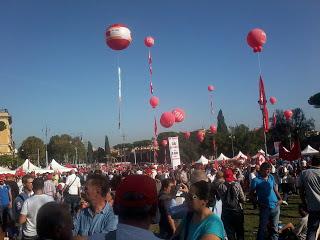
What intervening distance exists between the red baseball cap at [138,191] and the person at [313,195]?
5.74 meters

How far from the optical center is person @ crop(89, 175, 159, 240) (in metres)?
2.45

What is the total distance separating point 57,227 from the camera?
264 centimetres

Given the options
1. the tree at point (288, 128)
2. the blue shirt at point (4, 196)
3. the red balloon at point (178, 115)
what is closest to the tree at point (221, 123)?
the tree at point (288, 128)

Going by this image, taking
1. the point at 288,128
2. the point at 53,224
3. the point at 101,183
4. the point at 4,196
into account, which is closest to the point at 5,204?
the point at 4,196

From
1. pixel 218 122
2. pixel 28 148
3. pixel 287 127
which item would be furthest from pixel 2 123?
pixel 287 127

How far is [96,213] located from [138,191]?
88.4 inches

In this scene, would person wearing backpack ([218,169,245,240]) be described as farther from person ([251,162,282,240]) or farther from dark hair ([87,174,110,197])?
dark hair ([87,174,110,197])

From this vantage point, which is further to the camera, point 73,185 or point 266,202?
point 73,185

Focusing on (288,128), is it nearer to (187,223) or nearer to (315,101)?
(315,101)

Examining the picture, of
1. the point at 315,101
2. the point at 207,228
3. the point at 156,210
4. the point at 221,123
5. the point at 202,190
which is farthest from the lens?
the point at 221,123

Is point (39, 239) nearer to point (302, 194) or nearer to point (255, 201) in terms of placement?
point (302, 194)

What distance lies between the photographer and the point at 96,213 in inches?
180

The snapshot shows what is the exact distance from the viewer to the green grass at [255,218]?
11.3 m

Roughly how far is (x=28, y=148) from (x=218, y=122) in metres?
46.7
